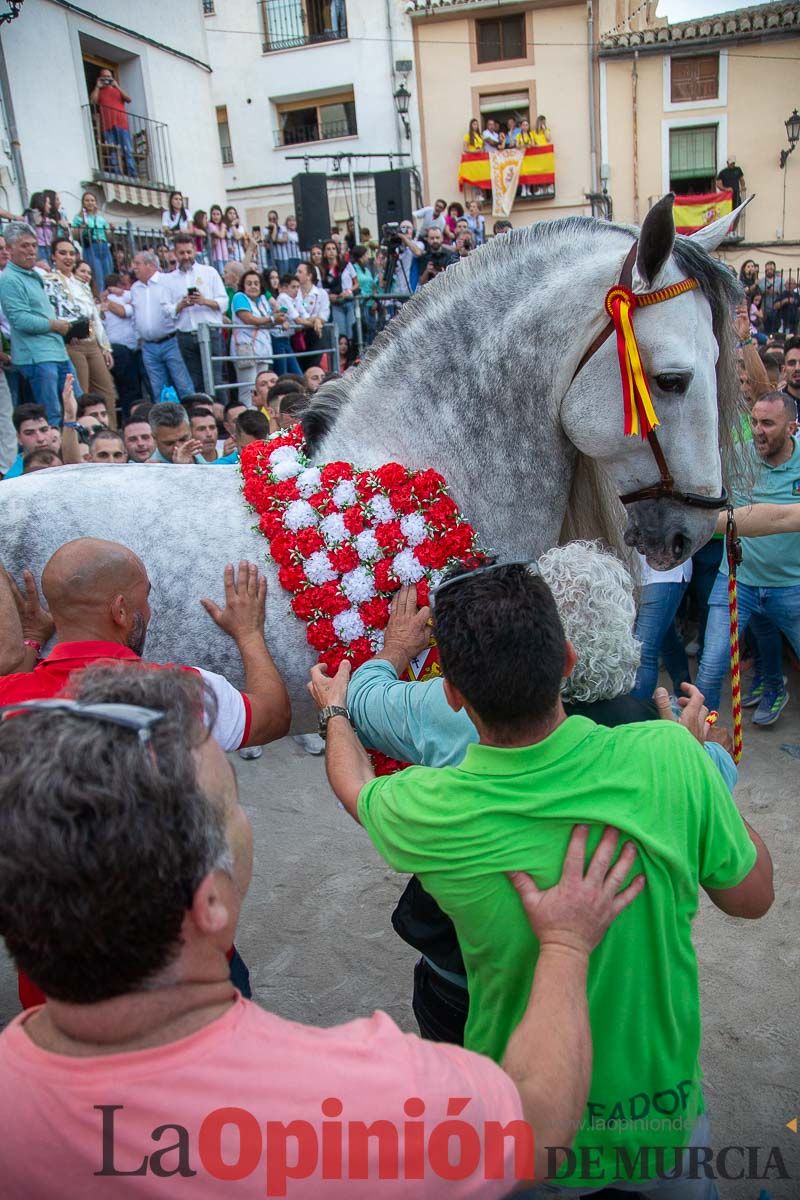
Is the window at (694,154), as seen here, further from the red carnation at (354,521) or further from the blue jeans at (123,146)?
the red carnation at (354,521)

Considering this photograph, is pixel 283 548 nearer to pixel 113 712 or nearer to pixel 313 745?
pixel 113 712

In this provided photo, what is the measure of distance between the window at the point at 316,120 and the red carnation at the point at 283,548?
95.6 ft

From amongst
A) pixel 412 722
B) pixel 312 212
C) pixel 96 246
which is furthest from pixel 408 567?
pixel 312 212

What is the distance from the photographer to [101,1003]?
1.08m

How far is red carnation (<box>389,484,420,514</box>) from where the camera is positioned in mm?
2809

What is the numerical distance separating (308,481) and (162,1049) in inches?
79.9

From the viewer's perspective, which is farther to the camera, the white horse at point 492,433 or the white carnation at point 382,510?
the white carnation at point 382,510

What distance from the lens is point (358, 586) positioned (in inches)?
110

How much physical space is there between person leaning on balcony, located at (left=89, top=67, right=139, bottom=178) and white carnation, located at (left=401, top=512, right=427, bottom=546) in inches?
684

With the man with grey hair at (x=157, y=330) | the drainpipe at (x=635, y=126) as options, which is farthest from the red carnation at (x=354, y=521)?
the drainpipe at (x=635, y=126)

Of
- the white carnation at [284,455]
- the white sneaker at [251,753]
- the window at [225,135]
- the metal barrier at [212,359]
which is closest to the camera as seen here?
the white carnation at [284,455]

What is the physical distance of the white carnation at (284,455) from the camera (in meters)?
2.91

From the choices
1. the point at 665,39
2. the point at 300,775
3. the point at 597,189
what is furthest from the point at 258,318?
the point at 665,39

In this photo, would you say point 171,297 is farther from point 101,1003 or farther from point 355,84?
point 355,84
